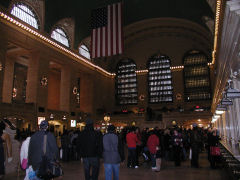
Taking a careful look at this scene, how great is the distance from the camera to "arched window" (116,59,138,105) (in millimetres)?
34938

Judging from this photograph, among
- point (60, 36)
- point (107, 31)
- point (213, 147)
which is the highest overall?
point (60, 36)

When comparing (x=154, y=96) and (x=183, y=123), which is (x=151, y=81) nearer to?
(x=154, y=96)

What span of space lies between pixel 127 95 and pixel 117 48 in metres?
18.4

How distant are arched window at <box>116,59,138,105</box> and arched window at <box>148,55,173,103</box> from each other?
2529 mm

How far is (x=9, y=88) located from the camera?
21.2 metres

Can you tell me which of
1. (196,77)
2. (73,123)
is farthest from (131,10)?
(73,123)

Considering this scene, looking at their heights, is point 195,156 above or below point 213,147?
below

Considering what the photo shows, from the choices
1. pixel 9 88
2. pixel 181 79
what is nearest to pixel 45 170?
pixel 9 88

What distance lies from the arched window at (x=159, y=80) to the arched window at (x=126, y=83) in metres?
2.53

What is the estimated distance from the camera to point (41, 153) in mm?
3615

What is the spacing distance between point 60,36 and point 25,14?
4.89 m

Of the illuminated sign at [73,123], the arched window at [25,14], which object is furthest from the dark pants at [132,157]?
the illuminated sign at [73,123]

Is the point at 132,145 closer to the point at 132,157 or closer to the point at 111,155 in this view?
the point at 132,157

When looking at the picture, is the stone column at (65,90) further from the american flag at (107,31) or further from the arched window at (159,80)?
the arched window at (159,80)
